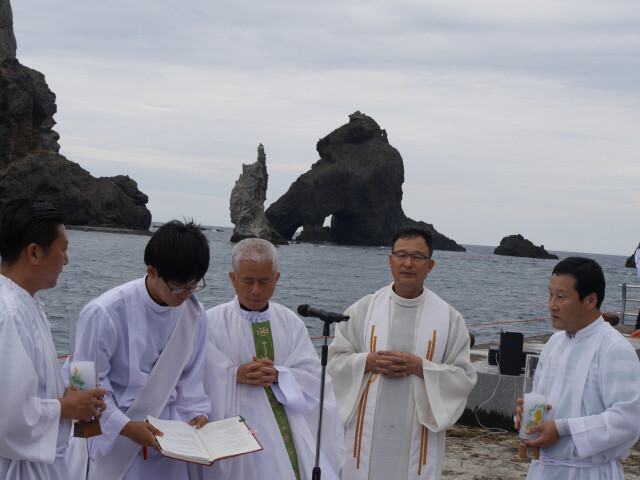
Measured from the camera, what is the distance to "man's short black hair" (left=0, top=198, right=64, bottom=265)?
2.71 meters

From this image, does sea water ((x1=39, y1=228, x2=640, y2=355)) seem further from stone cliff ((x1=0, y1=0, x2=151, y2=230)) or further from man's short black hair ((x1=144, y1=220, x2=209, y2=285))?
man's short black hair ((x1=144, y1=220, x2=209, y2=285))

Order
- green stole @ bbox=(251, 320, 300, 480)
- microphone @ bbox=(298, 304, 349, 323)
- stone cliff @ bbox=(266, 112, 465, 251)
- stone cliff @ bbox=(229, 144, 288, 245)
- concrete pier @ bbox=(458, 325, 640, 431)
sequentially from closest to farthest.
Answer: microphone @ bbox=(298, 304, 349, 323), green stole @ bbox=(251, 320, 300, 480), concrete pier @ bbox=(458, 325, 640, 431), stone cliff @ bbox=(229, 144, 288, 245), stone cliff @ bbox=(266, 112, 465, 251)

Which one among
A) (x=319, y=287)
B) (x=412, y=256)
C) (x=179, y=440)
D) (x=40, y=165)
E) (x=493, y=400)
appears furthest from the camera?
(x=40, y=165)

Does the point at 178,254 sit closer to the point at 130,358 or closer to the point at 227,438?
the point at 130,358

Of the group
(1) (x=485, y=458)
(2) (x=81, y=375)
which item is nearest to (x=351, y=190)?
(1) (x=485, y=458)

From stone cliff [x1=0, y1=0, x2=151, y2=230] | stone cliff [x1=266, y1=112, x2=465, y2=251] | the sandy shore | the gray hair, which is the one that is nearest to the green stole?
the gray hair

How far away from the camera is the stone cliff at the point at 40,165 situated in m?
75.3

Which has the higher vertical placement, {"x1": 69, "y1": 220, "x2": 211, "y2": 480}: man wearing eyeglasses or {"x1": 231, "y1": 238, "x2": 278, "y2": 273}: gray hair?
{"x1": 231, "y1": 238, "x2": 278, "y2": 273}: gray hair

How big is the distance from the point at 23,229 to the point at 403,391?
2.29 meters

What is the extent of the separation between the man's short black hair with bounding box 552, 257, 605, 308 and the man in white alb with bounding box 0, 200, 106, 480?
1.96 metres

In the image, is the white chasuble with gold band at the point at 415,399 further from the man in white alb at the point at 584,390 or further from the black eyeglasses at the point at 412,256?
the man in white alb at the point at 584,390

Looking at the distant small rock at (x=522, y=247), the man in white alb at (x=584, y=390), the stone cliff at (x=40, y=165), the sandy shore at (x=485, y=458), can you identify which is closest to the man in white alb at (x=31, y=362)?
the man in white alb at (x=584, y=390)

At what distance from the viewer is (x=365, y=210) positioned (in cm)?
9906

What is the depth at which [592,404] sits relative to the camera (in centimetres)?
338
